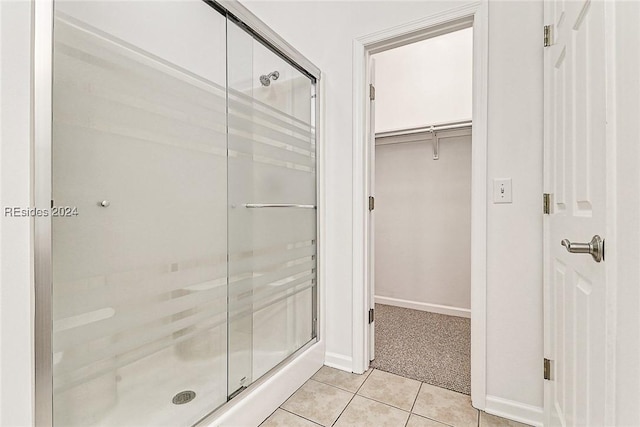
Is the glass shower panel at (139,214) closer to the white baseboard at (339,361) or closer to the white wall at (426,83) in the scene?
the white baseboard at (339,361)

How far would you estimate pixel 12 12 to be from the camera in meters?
0.72

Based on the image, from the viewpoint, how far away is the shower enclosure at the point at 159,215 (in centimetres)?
86

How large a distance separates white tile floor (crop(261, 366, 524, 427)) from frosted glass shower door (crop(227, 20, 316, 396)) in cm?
24

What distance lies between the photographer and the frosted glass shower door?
1410 mm
